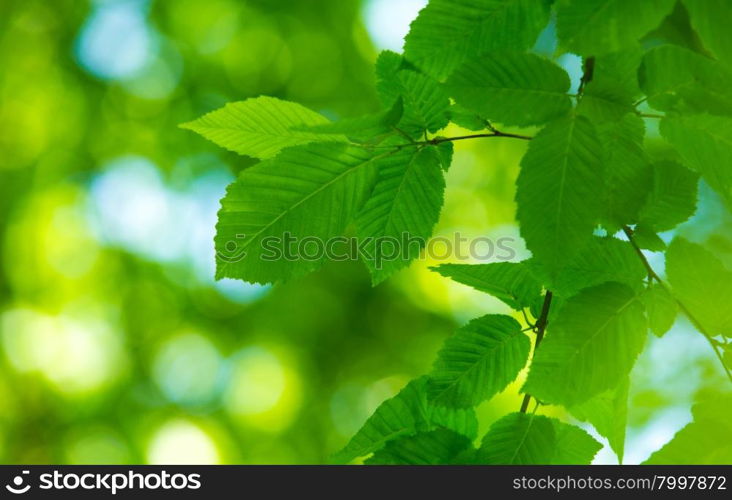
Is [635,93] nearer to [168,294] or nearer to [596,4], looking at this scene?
[596,4]

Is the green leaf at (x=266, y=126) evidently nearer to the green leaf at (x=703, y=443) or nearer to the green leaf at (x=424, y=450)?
the green leaf at (x=424, y=450)

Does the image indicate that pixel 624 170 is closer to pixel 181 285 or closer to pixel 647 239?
pixel 647 239

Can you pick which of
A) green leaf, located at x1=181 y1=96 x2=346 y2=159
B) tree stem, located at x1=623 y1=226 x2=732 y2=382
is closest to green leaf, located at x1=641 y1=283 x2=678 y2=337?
tree stem, located at x1=623 y1=226 x2=732 y2=382

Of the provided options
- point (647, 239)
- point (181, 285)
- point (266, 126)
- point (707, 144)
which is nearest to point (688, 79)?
point (707, 144)

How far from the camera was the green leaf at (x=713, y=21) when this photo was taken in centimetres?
47

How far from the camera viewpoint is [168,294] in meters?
4.01

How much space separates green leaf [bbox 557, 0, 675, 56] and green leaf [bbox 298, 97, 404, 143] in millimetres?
156

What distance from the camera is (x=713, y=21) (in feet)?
1.54

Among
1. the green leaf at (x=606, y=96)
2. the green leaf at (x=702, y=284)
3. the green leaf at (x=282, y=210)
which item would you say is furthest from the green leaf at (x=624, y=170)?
the green leaf at (x=282, y=210)

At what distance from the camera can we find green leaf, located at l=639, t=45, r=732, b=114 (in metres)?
0.54

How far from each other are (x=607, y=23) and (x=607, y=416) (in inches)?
16.6

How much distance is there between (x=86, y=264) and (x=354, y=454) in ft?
12.7

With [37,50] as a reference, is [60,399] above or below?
below

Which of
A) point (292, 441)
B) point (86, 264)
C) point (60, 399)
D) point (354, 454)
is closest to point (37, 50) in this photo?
point (86, 264)
